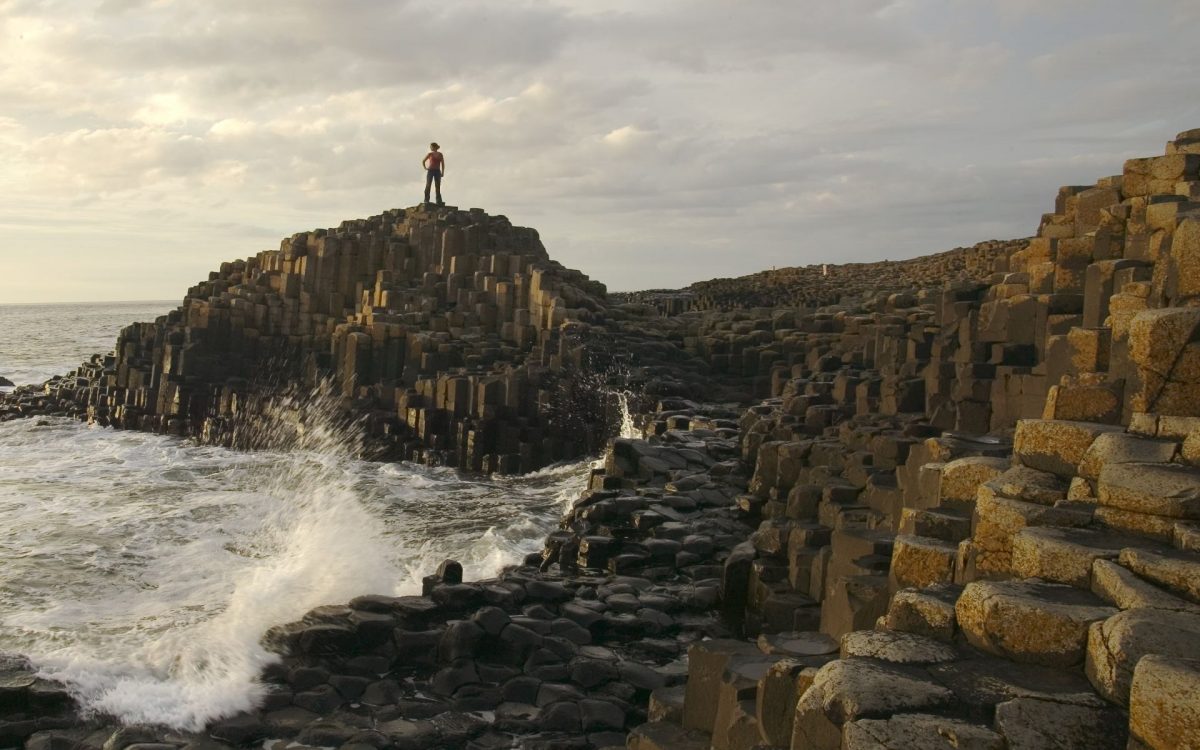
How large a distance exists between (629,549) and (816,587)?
3.05 m

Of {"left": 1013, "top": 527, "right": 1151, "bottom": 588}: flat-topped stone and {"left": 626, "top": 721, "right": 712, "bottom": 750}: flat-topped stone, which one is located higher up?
{"left": 1013, "top": 527, "right": 1151, "bottom": 588}: flat-topped stone

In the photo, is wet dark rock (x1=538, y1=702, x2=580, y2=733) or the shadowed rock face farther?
the shadowed rock face

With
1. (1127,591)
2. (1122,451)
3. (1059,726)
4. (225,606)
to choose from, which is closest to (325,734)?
(225,606)

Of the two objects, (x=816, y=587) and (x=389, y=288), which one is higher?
(x=389, y=288)

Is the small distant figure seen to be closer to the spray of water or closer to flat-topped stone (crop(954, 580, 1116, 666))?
the spray of water

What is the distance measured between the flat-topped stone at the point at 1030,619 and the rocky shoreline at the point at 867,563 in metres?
0.01

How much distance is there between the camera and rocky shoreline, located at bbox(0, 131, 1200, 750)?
13.8ft

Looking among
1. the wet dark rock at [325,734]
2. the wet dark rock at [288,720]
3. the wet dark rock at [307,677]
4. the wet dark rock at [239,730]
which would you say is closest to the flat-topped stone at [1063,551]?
the wet dark rock at [325,734]

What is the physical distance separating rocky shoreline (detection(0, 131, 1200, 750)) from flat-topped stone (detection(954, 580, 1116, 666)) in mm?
12

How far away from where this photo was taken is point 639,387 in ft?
75.6

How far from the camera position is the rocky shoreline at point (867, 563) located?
13.8 ft

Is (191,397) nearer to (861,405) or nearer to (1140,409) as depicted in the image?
(861,405)

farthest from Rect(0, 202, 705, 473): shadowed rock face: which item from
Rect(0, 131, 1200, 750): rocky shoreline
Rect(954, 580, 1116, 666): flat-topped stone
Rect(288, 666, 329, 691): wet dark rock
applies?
Rect(954, 580, 1116, 666): flat-topped stone

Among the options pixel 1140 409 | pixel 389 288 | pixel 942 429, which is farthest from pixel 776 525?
pixel 389 288
